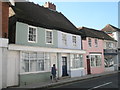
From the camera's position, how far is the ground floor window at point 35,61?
1562 centimetres

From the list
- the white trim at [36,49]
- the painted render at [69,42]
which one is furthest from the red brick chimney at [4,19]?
the painted render at [69,42]

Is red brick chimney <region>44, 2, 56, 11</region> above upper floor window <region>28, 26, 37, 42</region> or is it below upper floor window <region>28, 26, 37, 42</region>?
above

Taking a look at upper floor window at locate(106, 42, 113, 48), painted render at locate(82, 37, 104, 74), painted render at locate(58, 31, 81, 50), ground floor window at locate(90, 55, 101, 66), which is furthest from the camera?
upper floor window at locate(106, 42, 113, 48)

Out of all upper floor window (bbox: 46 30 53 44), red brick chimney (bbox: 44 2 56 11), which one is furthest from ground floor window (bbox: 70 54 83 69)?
red brick chimney (bbox: 44 2 56 11)

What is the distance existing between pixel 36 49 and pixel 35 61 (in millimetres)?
1169

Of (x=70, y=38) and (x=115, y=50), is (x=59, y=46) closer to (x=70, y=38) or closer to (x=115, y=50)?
(x=70, y=38)

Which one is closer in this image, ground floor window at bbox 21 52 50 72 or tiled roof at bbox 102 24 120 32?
ground floor window at bbox 21 52 50 72

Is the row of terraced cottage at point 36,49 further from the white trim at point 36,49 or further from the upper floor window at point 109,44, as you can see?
the upper floor window at point 109,44

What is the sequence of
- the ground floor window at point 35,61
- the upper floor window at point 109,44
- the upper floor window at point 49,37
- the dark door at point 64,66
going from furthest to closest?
1. the upper floor window at point 109,44
2. the dark door at point 64,66
3. the upper floor window at point 49,37
4. the ground floor window at point 35,61

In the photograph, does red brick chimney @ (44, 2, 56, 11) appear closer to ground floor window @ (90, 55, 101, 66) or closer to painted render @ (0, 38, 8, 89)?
ground floor window @ (90, 55, 101, 66)

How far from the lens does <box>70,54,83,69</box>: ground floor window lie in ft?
72.1

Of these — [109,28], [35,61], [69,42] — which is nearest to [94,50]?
[69,42]

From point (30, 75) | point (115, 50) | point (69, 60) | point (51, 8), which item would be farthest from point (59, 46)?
point (115, 50)

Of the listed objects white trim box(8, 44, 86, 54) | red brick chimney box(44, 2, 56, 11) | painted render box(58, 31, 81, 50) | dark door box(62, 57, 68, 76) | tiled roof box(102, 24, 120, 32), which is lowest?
dark door box(62, 57, 68, 76)
